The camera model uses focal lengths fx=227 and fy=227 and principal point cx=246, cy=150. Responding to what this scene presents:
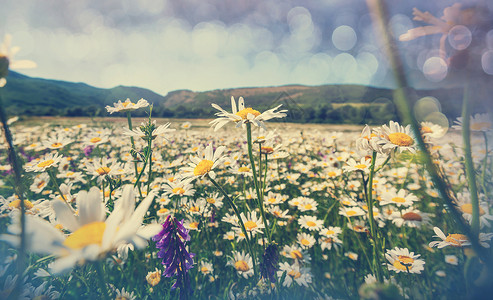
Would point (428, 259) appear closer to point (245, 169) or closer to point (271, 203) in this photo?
point (271, 203)

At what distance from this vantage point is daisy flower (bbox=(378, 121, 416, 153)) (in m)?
0.91

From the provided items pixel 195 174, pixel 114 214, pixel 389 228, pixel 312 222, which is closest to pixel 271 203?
pixel 312 222

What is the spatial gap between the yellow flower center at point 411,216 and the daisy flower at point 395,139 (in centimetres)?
101

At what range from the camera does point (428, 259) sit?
5.92 feet

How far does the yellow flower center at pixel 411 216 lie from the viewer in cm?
168

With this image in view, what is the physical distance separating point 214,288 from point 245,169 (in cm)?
94

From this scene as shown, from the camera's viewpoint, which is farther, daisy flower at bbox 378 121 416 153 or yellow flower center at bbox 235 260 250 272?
yellow flower center at bbox 235 260 250 272

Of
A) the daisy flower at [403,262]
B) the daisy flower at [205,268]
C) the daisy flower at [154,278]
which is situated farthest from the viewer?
the daisy flower at [205,268]

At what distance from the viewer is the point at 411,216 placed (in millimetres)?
1703

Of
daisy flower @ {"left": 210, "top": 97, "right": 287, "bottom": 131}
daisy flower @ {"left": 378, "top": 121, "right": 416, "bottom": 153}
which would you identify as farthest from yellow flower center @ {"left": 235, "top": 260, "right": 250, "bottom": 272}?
daisy flower @ {"left": 378, "top": 121, "right": 416, "bottom": 153}

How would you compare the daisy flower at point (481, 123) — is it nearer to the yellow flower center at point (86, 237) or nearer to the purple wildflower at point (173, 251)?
the purple wildflower at point (173, 251)

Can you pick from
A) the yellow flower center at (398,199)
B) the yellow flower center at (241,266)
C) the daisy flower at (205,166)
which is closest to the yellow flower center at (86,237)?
the daisy flower at (205,166)

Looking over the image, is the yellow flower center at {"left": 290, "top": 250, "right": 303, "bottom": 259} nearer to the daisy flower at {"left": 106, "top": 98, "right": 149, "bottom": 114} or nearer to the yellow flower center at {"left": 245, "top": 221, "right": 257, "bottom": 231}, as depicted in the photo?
the yellow flower center at {"left": 245, "top": 221, "right": 257, "bottom": 231}

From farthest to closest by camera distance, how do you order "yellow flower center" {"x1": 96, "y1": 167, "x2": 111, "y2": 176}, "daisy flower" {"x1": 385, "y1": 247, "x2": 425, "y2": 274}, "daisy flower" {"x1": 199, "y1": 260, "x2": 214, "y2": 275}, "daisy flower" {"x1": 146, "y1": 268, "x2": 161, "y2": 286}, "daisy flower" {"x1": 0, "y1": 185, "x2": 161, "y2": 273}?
"daisy flower" {"x1": 199, "y1": 260, "x2": 214, "y2": 275}
"yellow flower center" {"x1": 96, "y1": 167, "x2": 111, "y2": 176}
"daisy flower" {"x1": 146, "y1": 268, "x2": 161, "y2": 286}
"daisy flower" {"x1": 385, "y1": 247, "x2": 425, "y2": 274}
"daisy flower" {"x1": 0, "y1": 185, "x2": 161, "y2": 273}
